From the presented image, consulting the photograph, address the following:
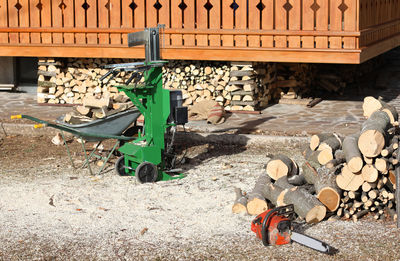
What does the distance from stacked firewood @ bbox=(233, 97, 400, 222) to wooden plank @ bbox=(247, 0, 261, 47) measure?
16.3 feet

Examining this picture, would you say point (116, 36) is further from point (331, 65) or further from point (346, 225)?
point (346, 225)

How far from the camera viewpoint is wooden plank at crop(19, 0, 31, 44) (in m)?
14.1

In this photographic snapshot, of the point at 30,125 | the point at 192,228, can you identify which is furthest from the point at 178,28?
the point at 192,228

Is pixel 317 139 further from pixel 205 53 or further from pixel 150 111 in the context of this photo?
pixel 205 53

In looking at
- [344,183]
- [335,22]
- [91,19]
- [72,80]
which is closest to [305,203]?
[344,183]

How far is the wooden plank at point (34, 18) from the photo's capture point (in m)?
14.1

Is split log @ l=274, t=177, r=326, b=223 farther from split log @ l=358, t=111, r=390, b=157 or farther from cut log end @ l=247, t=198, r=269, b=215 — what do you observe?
split log @ l=358, t=111, r=390, b=157

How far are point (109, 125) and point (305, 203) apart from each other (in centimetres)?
311

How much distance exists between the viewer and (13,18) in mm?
14266

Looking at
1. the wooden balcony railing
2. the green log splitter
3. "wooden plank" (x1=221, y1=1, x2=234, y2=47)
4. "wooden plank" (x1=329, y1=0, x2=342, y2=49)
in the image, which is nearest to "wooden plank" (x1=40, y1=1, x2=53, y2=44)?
the wooden balcony railing

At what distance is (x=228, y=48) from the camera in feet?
42.2

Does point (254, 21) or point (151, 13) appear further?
point (151, 13)

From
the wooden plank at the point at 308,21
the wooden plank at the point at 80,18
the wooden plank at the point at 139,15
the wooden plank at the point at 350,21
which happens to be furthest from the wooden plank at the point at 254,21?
the wooden plank at the point at 80,18

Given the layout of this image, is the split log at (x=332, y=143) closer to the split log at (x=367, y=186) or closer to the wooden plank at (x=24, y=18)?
the split log at (x=367, y=186)
